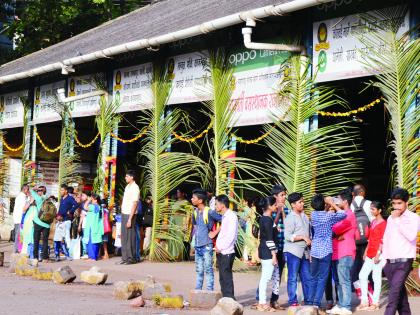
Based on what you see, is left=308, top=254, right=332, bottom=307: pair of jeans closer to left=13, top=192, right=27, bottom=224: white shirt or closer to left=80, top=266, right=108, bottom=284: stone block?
left=80, top=266, right=108, bottom=284: stone block

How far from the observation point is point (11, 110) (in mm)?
25859

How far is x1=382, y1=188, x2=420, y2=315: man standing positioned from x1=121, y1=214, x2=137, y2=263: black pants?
336 inches

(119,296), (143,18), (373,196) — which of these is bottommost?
(119,296)

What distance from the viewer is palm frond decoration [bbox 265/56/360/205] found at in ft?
43.8

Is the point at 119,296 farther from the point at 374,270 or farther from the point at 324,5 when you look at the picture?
the point at 324,5

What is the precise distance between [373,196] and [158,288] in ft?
30.9

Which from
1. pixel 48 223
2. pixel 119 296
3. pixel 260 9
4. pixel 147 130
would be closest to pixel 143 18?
pixel 147 130

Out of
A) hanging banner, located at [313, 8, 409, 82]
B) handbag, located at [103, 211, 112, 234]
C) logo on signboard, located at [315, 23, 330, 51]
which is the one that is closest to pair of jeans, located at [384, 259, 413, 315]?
hanging banner, located at [313, 8, 409, 82]

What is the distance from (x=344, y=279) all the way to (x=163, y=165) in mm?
7532

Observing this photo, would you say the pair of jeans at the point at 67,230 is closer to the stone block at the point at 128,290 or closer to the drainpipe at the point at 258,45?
the drainpipe at the point at 258,45

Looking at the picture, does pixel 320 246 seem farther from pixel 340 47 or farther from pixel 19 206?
pixel 19 206

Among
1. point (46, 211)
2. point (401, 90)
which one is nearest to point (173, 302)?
point (401, 90)

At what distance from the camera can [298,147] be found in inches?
533

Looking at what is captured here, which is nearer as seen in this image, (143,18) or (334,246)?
(334,246)
